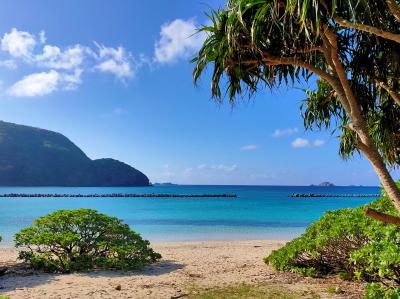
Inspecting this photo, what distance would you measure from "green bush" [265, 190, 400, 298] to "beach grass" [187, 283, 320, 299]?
103cm

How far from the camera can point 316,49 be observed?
4.71 m

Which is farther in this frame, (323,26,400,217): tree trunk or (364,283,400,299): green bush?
(364,283,400,299): green bush

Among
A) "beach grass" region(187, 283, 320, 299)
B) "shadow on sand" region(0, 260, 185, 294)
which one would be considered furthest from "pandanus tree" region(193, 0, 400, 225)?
"shadow on sand" region(0, 260, 185, 294)

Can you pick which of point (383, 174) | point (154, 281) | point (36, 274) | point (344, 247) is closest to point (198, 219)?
point (36, 274)

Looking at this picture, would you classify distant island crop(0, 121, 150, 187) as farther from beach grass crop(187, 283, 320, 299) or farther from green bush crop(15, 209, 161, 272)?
beach grass crop(187, 283, 320, 299)

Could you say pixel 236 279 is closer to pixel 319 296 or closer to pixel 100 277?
pixel 319 296

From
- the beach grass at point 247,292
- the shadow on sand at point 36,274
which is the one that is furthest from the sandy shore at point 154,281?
the beach grass at point 247,292

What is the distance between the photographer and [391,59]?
201 inches

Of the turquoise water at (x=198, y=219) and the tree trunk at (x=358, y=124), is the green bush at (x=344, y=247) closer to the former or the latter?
the tree trunk at (x=358, y=124)

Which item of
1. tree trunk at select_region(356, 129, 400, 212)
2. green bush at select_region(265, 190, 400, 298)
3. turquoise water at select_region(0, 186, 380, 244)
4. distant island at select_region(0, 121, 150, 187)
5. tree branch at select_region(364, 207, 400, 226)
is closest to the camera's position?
tree branch at select_region(364, 207, 400, 226)

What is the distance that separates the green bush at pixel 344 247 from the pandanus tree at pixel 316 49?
1.49 metres

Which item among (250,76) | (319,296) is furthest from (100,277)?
(250,76)

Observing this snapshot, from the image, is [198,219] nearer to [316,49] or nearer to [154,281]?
[154,281]

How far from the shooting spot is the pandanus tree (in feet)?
13.2
